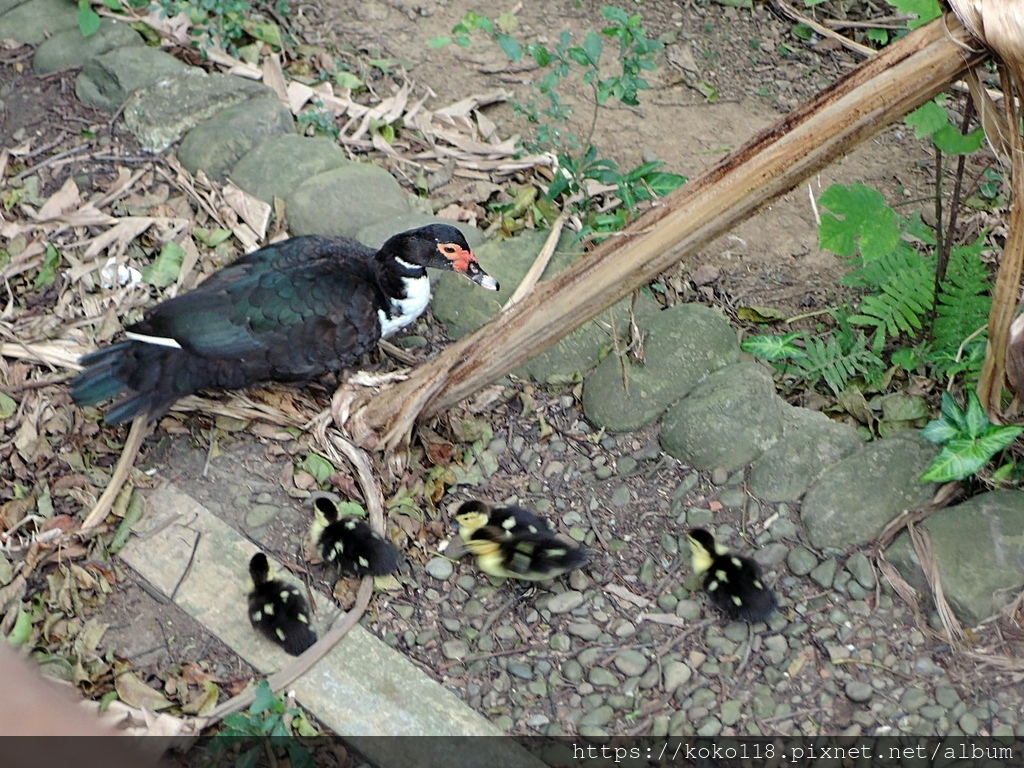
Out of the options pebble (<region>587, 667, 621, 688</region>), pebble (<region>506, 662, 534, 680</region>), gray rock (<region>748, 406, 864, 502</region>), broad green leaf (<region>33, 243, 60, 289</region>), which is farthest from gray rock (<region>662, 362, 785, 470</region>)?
broad green leaf (<region>33, 243, 60, 289</region>)

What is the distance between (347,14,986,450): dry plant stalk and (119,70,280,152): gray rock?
2.14 m

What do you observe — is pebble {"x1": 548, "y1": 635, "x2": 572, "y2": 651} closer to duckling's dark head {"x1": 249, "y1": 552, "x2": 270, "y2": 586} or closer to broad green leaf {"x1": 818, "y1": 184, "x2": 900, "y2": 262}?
duckling's dark head {"x1": 249, "y1": 552, "x2": 270, "y2": 586}

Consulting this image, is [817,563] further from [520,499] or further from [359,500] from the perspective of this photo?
[359,500]

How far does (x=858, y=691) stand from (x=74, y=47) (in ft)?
15.7

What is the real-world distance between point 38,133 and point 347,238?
1.89 metres

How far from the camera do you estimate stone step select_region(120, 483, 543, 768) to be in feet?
9.82

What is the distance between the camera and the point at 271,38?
5586 mm

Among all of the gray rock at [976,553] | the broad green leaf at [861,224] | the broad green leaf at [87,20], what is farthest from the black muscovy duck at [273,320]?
the broad green leaf at [87,20]

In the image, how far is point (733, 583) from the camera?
10.2 ft

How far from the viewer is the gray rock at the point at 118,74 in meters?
5.12

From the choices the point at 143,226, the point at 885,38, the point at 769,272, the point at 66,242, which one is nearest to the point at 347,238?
the point at 143,226

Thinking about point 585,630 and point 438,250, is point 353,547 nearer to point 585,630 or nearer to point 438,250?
point 585,630

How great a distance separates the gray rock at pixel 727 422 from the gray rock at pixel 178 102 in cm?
282

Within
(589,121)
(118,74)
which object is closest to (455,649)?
(589,121)
